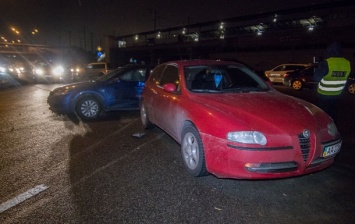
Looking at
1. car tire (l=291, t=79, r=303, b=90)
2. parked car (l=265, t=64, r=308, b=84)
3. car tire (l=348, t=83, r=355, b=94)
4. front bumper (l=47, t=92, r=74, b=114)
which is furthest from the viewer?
parked car (l=265, t=64, r=308, b=84)

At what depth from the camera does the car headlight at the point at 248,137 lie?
305 cm

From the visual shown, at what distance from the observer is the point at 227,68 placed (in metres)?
4.96

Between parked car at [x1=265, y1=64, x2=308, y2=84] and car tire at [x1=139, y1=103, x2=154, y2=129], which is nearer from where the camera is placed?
car tire at [x1=139, y1=103, x2=154, y2=129]

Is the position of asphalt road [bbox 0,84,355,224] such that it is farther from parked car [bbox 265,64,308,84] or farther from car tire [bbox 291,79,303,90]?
parked car [bbox 265,64,308,84]

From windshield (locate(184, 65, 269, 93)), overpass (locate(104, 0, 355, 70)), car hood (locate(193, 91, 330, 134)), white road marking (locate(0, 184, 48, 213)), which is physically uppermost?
overpass (locate(104, 0, 355, 70))

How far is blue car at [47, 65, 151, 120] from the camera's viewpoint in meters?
7.29

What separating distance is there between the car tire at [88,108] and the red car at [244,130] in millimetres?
3518

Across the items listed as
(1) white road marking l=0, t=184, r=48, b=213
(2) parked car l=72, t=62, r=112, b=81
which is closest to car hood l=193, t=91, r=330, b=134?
A: (1) white road marking l=0, t=184, r=48, b=213

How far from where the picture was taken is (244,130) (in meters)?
Result: 3.10

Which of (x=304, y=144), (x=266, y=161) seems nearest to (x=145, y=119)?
(x=266, y=161)

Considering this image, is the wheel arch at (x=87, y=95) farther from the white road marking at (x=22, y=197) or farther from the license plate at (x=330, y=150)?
the license plate at (x=330, y=150)

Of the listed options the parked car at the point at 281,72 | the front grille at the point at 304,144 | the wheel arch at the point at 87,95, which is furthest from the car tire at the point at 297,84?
the front grille at the point at 304,144

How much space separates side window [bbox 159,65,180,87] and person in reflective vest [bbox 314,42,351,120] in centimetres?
278

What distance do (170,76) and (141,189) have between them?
2396 millimetres
